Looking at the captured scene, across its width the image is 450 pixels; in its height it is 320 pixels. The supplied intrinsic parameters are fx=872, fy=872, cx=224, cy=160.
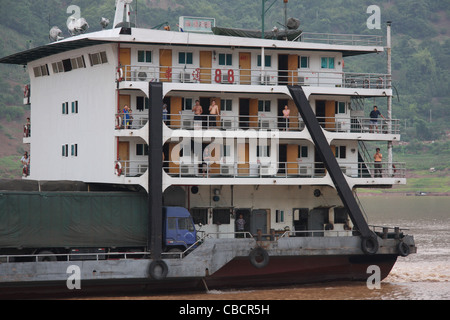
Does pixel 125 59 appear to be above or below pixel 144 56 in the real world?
below

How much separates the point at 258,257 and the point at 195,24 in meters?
9.84

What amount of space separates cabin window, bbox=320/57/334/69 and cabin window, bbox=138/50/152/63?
730cm

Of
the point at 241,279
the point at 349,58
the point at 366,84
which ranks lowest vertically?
the point at 241,279

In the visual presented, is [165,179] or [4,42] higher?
[4,42]

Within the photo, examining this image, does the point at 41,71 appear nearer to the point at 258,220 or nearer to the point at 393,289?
the point at 258,220

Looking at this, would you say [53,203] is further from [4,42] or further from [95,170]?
[4,42]

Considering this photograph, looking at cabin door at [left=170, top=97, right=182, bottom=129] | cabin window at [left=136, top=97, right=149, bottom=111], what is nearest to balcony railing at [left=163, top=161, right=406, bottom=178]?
cabin door at [left=170, top=97, right=182, bottom=129]

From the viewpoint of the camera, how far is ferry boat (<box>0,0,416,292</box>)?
104ft

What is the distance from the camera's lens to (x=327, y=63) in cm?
3622

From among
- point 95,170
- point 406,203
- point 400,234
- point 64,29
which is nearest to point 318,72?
point 400,234

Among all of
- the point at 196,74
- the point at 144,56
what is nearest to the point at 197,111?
the point at 196,74

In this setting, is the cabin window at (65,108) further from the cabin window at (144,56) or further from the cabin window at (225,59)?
the cabin window at (225,59)

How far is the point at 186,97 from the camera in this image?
112 feet
